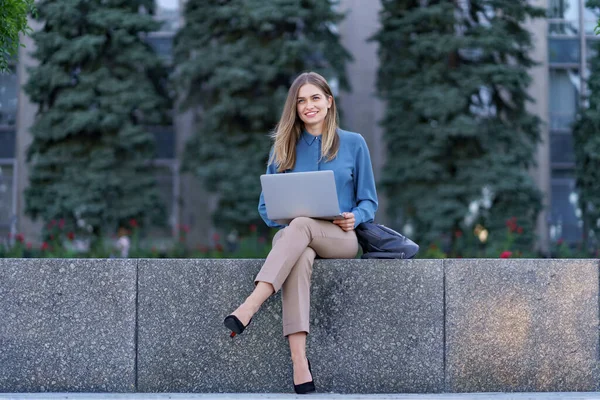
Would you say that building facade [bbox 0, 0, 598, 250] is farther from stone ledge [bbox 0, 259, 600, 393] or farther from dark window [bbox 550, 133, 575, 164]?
stone ledge [bbox 0, 259, 600, 393]

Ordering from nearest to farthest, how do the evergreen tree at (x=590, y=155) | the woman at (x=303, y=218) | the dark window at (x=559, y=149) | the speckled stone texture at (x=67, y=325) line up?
the woman at (x=303, y=218) < the speckled stone texture at (x=67, y=325) < the evergreen tree at (x=590, y=155) < the dark window at (x=559, y=149)

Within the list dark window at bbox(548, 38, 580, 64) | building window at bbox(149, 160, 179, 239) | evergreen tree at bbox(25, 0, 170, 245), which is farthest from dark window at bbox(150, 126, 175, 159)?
dark window at bbox(548, 38, 580, 64)

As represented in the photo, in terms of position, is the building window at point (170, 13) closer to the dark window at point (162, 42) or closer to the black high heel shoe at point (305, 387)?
the dark window at point (162, 42)

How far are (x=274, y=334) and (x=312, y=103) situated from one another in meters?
1.39

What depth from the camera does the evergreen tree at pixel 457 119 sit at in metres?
16.5

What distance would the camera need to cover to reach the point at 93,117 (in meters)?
16.7

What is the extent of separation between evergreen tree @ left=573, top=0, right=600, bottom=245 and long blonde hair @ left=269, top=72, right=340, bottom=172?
1243 centimetres

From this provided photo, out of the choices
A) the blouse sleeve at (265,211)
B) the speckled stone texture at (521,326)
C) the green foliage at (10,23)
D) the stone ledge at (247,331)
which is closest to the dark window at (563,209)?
the speckled stone texture at (521,326)

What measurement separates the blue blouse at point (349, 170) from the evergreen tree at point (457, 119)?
11.6m

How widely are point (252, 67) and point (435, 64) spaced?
3.77 m

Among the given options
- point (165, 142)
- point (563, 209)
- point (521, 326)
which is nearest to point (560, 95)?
point (563, 209)

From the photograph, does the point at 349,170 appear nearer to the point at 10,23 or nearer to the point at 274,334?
the point at 274,334

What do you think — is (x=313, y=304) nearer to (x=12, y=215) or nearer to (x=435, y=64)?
(x=435, y=64)

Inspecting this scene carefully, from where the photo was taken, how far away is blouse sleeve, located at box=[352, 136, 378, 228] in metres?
4.87
